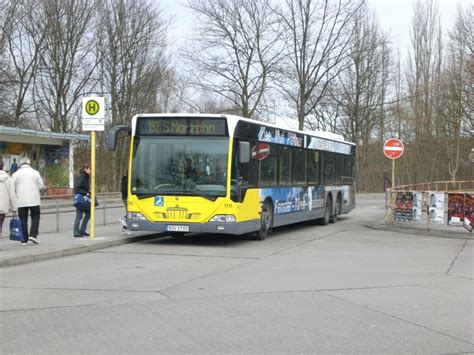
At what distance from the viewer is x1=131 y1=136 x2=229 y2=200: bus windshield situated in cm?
1348

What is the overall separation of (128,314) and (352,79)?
43267 mm

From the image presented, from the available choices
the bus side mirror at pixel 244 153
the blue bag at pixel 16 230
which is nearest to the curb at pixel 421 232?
the bus side mirror at pixel 244 153

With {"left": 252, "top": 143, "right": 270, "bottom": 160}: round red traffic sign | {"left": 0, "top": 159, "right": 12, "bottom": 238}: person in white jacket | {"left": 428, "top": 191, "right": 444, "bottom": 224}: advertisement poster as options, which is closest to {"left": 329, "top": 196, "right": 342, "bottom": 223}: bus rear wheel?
{"left": 428, "top": 191, "right": 444, "bottom": 224}: advertisement poster

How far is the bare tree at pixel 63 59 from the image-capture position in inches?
1423

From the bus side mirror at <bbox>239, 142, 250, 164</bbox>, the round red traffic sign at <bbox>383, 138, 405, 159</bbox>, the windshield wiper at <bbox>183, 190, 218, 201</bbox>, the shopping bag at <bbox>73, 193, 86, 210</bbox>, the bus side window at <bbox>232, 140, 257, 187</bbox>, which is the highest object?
the round red traffic sign at <bbox>383, 138, 405, 159</bbox>

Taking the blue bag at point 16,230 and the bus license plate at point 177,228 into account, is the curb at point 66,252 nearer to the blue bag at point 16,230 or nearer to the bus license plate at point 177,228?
the blue bag at point 16,230

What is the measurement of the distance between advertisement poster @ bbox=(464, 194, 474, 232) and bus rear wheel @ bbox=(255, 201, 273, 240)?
18.9 ft

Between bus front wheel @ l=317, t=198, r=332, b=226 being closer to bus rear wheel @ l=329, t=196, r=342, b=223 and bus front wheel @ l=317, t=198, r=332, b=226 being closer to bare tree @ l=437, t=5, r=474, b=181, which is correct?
bus rear wheel @ l=329, t=196, r=342, b=223

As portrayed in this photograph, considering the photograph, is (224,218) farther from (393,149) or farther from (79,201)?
(393,149)

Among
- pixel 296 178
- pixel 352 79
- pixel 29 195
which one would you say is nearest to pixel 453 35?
pixel 352 79

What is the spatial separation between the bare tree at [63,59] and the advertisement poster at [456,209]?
88.5 feet

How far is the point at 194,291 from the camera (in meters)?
8.41

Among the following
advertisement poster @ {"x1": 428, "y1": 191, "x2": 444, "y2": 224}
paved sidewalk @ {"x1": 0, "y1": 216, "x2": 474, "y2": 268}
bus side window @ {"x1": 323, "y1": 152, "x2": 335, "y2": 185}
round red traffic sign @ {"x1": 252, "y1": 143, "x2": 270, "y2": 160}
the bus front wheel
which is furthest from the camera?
the bus front wheel

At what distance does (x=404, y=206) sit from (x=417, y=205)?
1.58ft
